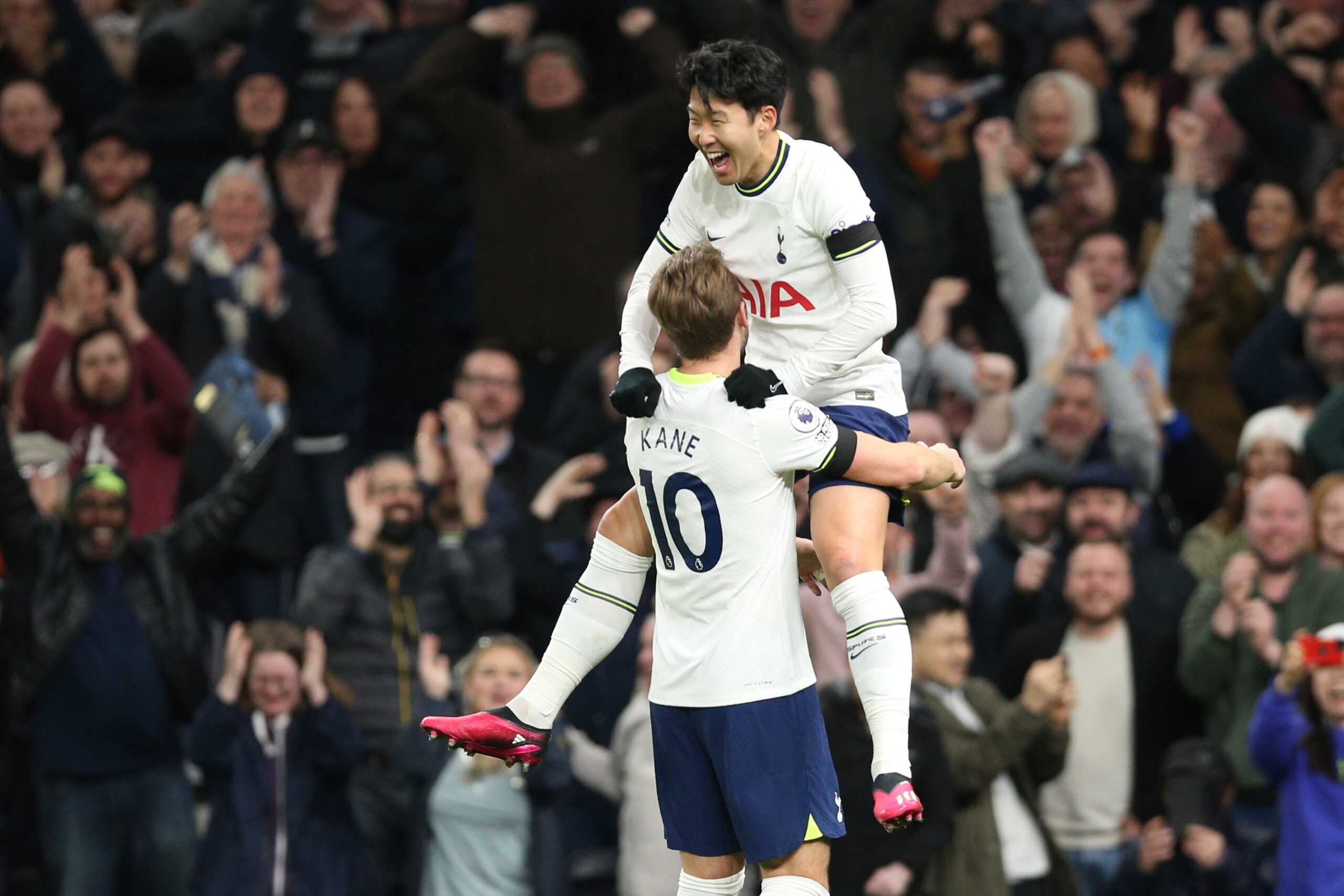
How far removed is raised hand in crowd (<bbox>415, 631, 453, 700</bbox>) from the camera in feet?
28.7

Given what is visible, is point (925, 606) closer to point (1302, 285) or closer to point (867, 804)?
point (867, 804)

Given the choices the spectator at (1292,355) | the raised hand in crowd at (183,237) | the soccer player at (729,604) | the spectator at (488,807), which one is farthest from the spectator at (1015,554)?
the raised hand in crowd at (183,237)

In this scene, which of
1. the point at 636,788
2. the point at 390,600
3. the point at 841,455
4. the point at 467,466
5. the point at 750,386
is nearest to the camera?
the point at 750,386

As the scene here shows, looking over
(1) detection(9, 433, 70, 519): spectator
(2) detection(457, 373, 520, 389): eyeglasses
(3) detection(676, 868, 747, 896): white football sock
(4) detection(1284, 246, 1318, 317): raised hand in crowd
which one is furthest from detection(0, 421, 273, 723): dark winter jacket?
(4) detection(1284, 246, 1318, 317): raised hand in crowd

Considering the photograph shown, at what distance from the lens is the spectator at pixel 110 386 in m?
10.3

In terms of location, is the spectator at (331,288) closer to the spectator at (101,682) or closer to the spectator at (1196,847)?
the spectator at (101,682)

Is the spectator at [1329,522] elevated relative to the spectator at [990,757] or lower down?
elevated

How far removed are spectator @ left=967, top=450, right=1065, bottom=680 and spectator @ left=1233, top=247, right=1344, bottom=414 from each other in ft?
4.72

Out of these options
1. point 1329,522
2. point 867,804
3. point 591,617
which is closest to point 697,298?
point 591,617

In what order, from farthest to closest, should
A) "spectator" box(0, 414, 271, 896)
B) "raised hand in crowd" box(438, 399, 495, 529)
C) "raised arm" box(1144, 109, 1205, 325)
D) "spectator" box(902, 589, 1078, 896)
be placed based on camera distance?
"raised arm" box(1144, 109, 1205, 325), "raised hand in crowd" box(438, 399, 495, 529), "spectator" box(0, 414, 271, 896), "spectator" box(902, 589, 1078, 896)

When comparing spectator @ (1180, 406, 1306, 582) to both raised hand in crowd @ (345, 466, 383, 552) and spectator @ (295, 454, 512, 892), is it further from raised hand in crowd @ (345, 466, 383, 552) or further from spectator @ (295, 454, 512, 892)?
raised hand in crowd @ (345, 466, 383, 552)

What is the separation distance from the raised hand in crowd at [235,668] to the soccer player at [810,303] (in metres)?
3.55

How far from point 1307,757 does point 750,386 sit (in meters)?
3.74

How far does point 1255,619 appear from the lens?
8797mm
